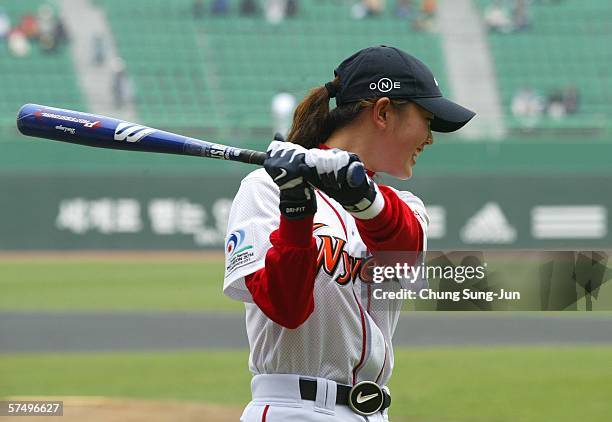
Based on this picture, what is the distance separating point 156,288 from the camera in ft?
38.8

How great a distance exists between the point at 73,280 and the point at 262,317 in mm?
10939

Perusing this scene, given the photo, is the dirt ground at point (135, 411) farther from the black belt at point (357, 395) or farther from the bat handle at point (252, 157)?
the bat handle at point (252, 157)

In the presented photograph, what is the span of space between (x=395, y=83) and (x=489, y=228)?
13042 millimetres

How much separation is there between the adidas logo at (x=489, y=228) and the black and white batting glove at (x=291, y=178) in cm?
1327

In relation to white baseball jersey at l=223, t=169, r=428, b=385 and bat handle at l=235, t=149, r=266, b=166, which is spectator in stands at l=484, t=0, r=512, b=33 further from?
bat handle at l=235, t=149, r=266, b=166

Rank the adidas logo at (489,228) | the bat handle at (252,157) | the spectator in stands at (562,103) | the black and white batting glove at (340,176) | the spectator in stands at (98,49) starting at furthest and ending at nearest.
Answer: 1. the spectator in stands at (98,49)
2. the spectator in stands at (562,103)
3. the adidas logo at (489,228)
4. the bat handle at (252,157)
5. the black and white batting glove at (340,176)

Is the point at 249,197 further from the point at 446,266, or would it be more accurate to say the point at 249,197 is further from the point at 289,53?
the point at 289,53

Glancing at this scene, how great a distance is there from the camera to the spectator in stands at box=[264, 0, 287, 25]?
745 inches

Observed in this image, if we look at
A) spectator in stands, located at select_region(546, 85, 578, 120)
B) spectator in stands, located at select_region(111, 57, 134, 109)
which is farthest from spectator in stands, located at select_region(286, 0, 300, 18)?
spectator in stands, located at select_region(546, 85, 578, 120)

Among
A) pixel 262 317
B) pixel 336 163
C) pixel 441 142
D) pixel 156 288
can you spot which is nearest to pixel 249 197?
pixel 262 317

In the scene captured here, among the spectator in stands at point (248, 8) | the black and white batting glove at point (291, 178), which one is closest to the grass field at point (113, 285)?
the spectator in stands at point (248, 8)

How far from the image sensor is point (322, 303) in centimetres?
209

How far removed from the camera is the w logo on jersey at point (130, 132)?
228 cm

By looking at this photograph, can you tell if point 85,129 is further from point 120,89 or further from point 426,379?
point 120,89
